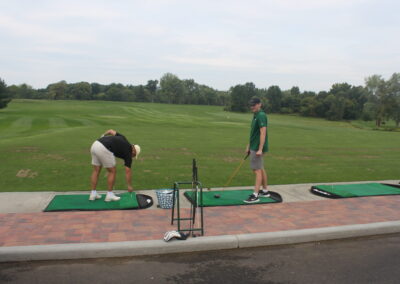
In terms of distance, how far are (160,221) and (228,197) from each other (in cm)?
190

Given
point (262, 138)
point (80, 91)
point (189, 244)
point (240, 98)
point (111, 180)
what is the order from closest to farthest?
point (189, 244), point (111, 180), point (262, 138), point (240, 98), point (80, 91)

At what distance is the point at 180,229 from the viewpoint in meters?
5.00

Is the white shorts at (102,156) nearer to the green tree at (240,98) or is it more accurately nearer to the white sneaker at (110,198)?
the white sneaker at (110,198)

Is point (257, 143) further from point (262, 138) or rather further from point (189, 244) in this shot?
point (189, 244)

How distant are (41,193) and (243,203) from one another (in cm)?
380

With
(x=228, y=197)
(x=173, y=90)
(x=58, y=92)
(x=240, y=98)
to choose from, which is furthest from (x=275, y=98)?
(x=228, y=197)

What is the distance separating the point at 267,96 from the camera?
318ft

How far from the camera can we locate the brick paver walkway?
4.64 m

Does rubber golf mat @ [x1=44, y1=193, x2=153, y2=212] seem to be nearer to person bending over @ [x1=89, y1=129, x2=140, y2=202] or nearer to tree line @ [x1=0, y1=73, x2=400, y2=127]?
person bending over @ [x1=89, y1=129, x2=140, y2=202]

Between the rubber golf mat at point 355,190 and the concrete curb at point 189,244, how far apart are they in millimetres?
1796

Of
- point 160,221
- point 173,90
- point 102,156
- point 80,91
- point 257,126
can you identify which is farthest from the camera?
point 173,90

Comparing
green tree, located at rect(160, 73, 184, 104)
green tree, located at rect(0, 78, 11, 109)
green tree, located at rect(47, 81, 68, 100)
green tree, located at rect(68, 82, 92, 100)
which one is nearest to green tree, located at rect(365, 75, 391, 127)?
green tree, located at rect(160, 73, 184, 104)

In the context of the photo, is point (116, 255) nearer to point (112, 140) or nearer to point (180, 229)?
point (180, 229)

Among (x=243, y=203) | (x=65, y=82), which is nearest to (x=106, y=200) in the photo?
(x=243, y=203)
